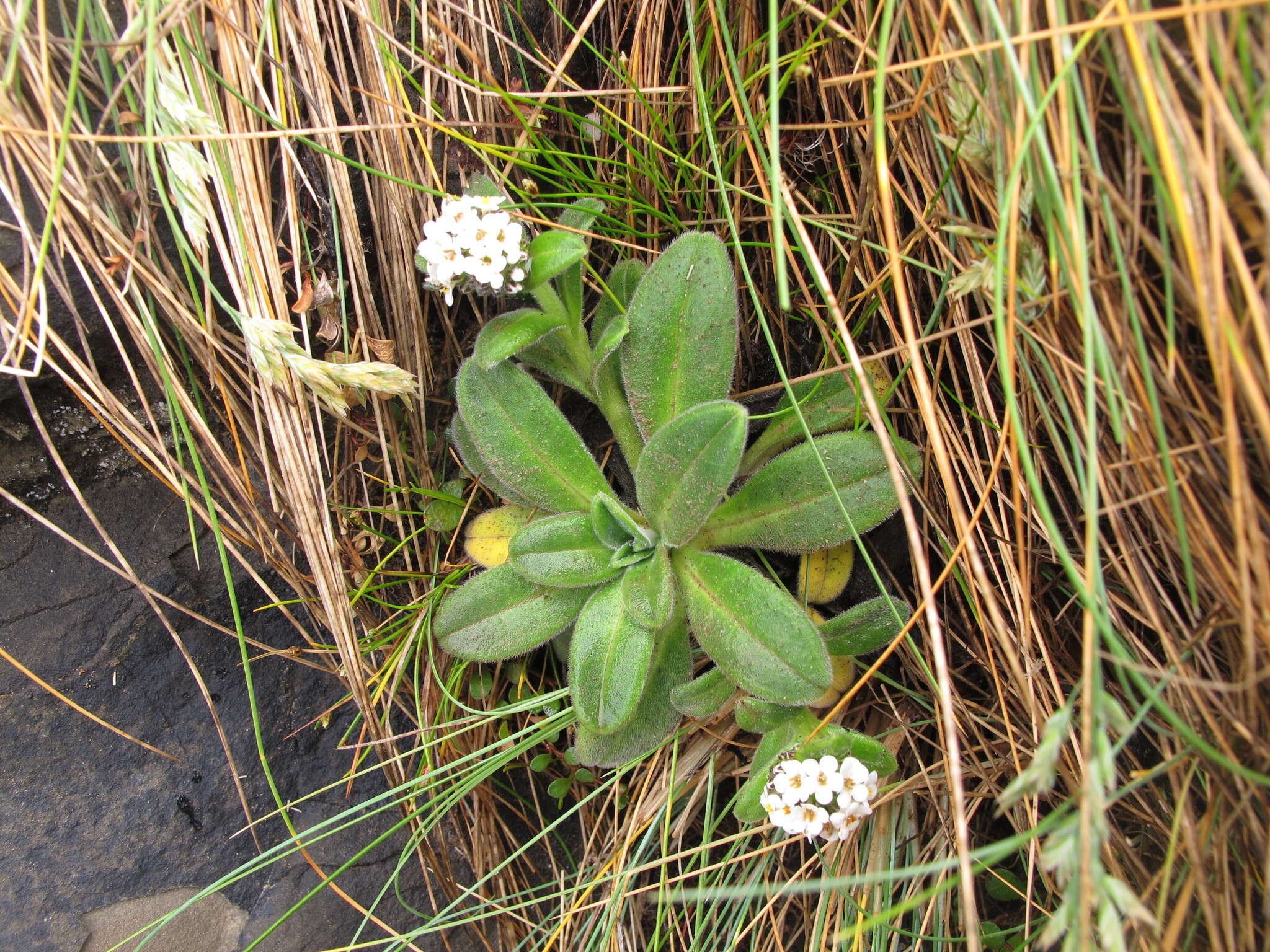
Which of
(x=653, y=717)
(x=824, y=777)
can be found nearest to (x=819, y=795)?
(x=824, y=777)

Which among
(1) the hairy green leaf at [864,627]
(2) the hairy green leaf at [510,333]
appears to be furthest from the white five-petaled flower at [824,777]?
(2) the hairy green leaf at [510,333]

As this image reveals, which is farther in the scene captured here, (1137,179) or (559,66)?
(559,66)

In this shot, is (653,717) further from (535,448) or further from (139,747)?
(139,747)

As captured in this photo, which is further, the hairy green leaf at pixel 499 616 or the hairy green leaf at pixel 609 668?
the hairy green leaf at pixel 499 616

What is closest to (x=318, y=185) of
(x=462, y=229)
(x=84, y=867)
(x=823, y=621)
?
(x=462, y=229)

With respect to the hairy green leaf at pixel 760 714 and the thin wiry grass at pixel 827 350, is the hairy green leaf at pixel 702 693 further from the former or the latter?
the thin wiry grass at pixel 827 350

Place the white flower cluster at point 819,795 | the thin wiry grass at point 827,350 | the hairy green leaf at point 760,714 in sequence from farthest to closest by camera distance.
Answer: the hairy green leaf at point 760,714
the white flower cluster at point 819,795
the thin wiry grass at point 827,350

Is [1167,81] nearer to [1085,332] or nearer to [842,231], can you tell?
[1085,332]
